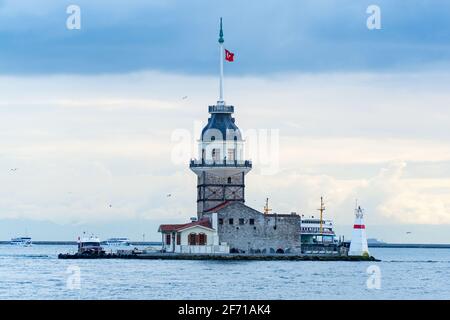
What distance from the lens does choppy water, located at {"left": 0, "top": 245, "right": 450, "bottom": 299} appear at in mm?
75375

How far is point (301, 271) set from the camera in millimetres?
102875

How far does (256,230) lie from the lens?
120250mm

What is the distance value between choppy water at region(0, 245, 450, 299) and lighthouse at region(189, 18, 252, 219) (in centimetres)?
849

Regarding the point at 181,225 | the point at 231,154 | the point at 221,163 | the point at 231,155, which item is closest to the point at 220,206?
the point at 221,163

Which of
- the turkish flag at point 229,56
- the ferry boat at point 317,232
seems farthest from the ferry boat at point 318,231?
the turkish flag at point 229,56

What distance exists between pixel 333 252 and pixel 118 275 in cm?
3969

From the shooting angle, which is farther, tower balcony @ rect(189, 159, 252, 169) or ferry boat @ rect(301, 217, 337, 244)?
ferry boat @ rect(301, 217, 337, 244)

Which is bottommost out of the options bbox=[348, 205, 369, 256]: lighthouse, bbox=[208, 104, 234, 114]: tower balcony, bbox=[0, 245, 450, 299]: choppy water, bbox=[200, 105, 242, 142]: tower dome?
bbox=[0, 245, 450, 299]: choppy water

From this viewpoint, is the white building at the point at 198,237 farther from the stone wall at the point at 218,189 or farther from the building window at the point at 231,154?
the building window at the point at 231,154

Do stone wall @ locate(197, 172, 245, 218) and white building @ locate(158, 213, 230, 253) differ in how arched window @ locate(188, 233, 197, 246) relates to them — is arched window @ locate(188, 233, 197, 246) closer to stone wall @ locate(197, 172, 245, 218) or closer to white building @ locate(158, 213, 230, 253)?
white building @ locate(158, 213, 230, 253)

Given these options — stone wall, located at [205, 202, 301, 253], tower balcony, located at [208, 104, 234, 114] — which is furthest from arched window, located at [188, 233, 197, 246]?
tower balcony, located at [208, 104, 234, 114]

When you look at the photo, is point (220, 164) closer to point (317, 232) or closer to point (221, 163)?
point (221, 163)
